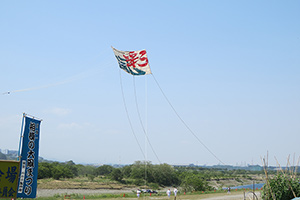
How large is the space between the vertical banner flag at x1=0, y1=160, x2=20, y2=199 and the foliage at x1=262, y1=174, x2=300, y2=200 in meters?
13.4

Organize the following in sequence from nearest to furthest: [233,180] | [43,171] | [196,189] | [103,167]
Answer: [196,189] < [43,171] < [103,167] < [233,180]

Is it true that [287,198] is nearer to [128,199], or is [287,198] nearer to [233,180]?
[128,199]

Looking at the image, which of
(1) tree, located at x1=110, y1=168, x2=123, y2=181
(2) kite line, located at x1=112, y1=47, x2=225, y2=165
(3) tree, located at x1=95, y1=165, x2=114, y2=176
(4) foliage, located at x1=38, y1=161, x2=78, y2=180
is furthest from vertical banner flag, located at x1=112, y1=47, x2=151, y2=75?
(3) tree, located at x1=95, y1=165, x2=114, y2=176

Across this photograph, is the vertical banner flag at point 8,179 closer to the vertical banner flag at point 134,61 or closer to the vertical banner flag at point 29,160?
the vertical banner flag at point 29,160

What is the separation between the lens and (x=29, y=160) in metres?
17.2

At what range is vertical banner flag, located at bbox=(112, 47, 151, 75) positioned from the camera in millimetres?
22094

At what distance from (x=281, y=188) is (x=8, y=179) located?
14444 millimetres

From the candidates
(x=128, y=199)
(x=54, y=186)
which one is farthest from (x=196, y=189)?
(x=54, y=186)

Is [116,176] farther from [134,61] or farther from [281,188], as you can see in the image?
[281,188]

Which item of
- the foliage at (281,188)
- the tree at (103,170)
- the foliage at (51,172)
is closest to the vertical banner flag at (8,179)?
the foliage at (281,188)

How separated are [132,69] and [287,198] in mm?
13074

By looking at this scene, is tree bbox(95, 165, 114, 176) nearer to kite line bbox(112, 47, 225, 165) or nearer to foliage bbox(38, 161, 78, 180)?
foliage bbox(38, 161, 78, 180)

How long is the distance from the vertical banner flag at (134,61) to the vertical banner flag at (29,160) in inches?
307

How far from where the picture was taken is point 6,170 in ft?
53.1
